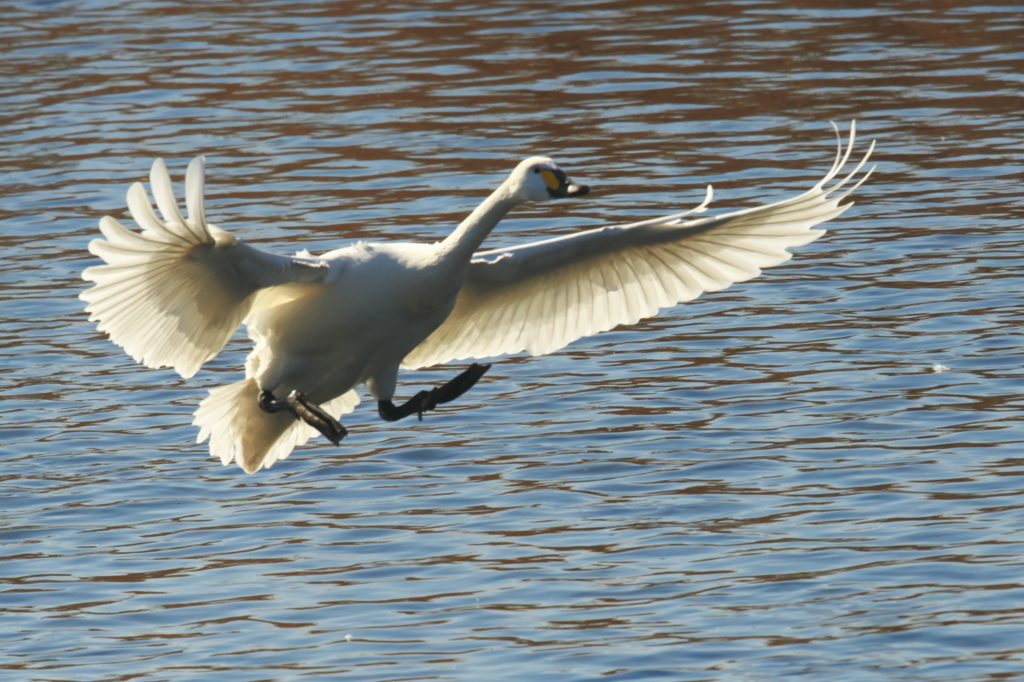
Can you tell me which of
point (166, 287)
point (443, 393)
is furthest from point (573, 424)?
point (166, 287)

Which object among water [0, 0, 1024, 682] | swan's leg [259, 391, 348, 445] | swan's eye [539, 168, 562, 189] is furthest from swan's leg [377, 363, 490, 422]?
swan's eye [539, 168, 562, 189]

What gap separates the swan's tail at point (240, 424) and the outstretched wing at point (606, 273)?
96 centimetres

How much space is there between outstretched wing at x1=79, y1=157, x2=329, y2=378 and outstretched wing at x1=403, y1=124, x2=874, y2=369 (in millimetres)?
1506

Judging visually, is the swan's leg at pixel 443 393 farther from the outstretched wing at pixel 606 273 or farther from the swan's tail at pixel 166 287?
the swan's tail at pixel 166 287

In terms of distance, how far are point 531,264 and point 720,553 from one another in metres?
1.75

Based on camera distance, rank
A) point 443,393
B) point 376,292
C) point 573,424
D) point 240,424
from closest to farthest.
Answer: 1. point 376,292
2. point 443,393
3. point 240,424
4. point 573,424

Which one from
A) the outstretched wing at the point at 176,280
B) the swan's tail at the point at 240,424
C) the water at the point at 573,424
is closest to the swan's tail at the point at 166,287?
the outstretched wing at the point at 176,280

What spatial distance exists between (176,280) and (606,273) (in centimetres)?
262

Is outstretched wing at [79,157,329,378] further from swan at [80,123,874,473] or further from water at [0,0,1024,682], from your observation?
water at [0,0,1024,682]

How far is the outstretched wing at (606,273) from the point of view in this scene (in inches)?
355

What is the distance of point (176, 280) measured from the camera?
7.79 meters

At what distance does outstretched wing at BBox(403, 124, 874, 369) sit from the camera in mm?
9016

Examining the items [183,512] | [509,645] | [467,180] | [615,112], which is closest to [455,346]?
[183,512]

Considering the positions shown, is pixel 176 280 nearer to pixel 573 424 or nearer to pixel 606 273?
pixel 606 273
